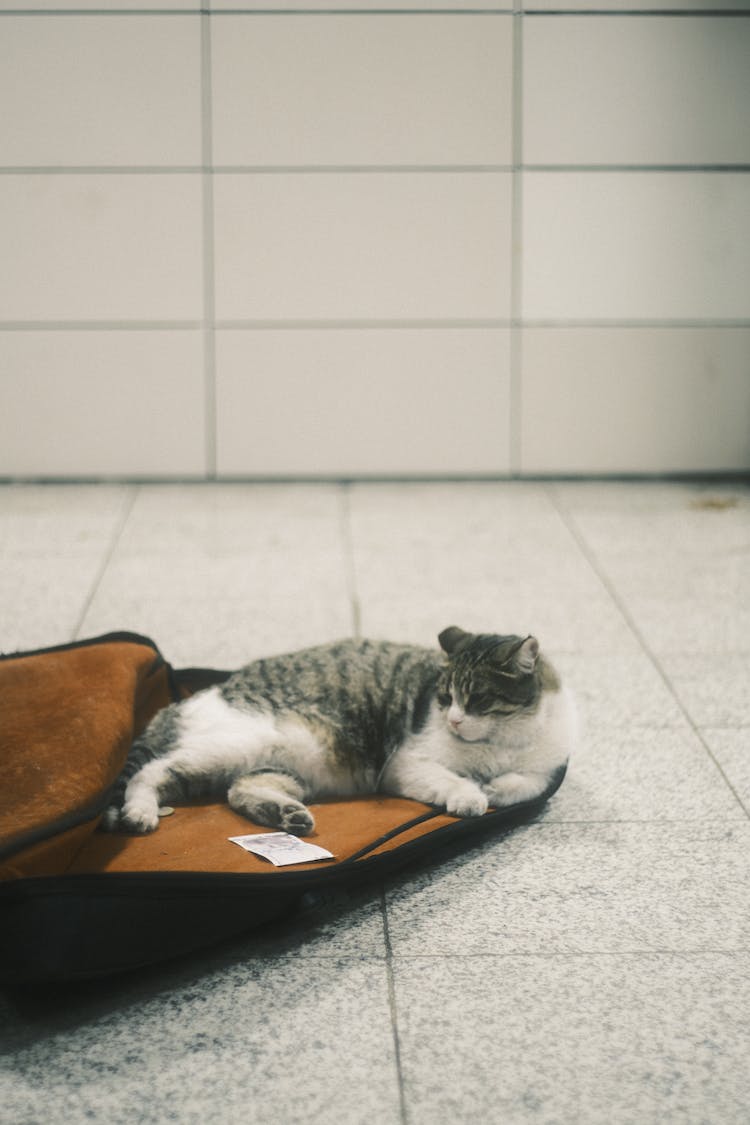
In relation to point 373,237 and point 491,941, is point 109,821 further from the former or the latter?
point 373,237

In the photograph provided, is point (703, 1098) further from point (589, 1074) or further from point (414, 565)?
point (414, 565)

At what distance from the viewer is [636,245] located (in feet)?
14.7

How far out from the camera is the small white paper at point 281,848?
178 cm

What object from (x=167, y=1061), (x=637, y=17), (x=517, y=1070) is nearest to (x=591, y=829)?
(x=517, y=1070)

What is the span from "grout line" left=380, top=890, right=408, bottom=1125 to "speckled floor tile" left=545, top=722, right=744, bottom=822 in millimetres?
402

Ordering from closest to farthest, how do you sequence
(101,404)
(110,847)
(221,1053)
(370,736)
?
(221,1053) → (110,847) → (370,736) → (101,404)

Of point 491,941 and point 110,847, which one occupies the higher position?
point 110,847

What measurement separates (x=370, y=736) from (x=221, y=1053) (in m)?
0.67

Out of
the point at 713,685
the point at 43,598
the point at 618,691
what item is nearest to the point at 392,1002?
the point at 618,691

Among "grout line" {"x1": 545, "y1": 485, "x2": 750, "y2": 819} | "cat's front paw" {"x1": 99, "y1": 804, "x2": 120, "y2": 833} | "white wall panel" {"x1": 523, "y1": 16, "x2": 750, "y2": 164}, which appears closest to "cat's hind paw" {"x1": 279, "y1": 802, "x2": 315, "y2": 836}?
"cat's front paw" {"x1": 99, "y1": 804, "x2": 120, "y2": 833}

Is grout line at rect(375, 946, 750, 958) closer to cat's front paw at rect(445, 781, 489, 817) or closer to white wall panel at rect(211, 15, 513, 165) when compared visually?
cat's front paw at rect(445, 781, 489, 817)

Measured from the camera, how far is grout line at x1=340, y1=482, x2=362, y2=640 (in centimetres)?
305

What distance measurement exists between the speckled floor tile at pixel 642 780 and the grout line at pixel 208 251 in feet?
8.02

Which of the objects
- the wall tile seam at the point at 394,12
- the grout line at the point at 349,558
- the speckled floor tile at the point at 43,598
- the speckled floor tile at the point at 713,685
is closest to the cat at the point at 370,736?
the speckled floor tile at the point at 713,685
